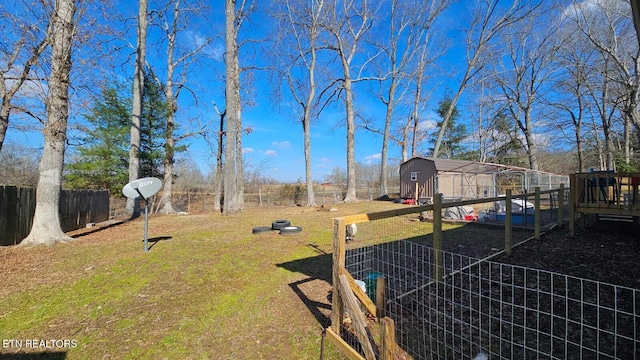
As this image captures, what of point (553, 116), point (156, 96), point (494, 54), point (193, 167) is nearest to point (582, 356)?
point (156, 96)

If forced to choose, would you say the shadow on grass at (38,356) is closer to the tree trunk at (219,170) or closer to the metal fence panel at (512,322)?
the metal fence panel at (512,322)

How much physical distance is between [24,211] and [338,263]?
27.7 ft

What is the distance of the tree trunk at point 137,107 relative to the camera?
11.3 meters

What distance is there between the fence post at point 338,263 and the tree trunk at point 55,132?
7046mm

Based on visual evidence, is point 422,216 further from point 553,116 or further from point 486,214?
point 553,116

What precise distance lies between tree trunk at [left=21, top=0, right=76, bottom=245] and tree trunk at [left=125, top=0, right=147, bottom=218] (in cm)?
552

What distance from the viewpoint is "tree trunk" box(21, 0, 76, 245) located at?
229 inches

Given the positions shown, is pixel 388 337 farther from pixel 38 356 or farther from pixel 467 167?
pixel 467 167

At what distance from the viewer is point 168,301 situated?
330 cm

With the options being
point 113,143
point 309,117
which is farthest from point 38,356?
point 309,117

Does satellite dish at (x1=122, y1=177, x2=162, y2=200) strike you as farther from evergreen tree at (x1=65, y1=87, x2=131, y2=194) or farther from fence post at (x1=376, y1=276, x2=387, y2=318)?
evergreen tree at (x1=65, y1=87, x2=131, y2=194)

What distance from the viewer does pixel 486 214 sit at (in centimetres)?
875

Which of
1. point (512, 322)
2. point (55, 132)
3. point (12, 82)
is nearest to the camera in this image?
point (512, 322)

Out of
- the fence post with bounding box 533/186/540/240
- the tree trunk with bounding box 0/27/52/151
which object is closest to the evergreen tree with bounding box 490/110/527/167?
the fence post with bounding box 533/186/540/240
